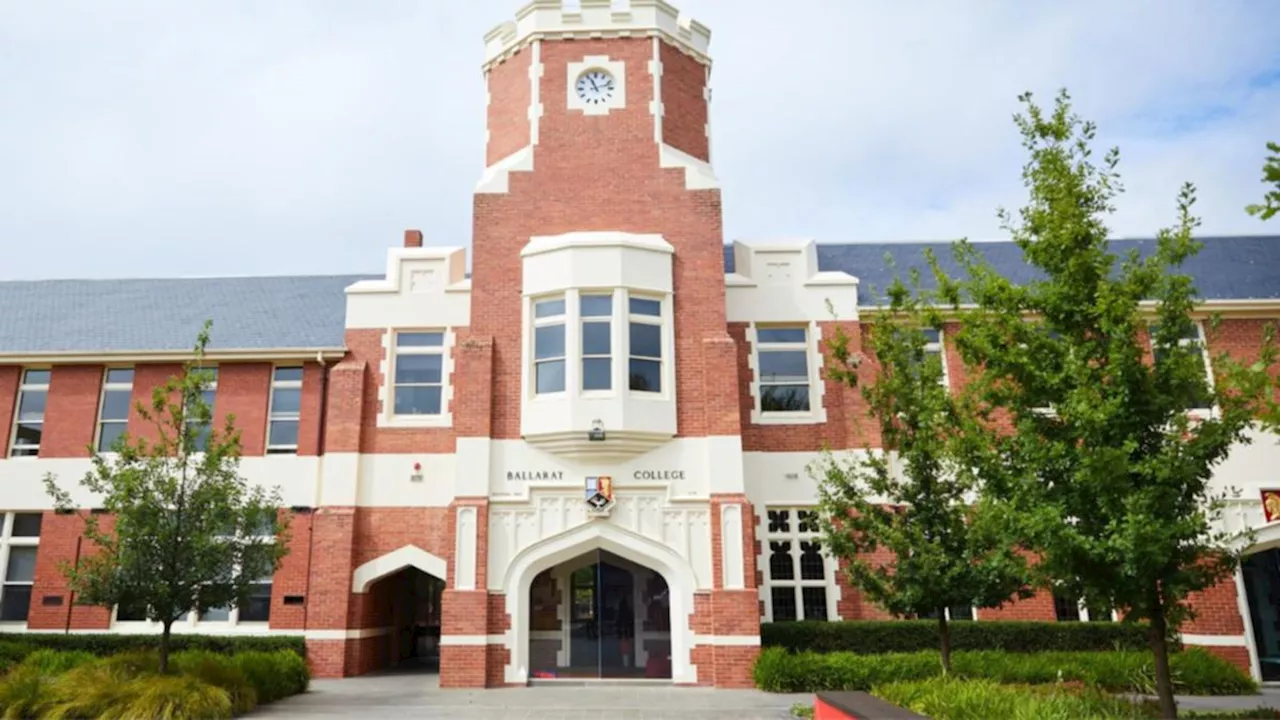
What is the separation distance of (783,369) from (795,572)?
436cm

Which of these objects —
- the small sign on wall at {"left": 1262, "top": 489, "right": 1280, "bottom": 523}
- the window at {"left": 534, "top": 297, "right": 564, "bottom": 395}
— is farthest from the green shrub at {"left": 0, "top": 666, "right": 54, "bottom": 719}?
the small sign on wall at {"left": 1262, "top": 489, "right": 1280, "bottom": 523}

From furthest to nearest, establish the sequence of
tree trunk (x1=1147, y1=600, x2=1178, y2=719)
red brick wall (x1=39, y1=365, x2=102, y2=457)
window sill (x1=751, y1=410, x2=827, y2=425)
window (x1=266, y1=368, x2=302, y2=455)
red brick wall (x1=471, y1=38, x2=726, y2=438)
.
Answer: red brick wall (x1=39, y1=365, x2=102, y2=457)
window (x1=266, y1=368, x2=302, y2=455)
window sill (x1=751, y1=410, x2=827, y2=425)
red brick wall (x1=471, y1=38, x2=726, y2=438)
tree trunk (x1=1147, y1=600, x2=1178, y2=719)

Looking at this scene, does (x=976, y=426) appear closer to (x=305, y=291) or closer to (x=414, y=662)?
(x=414, y=662)

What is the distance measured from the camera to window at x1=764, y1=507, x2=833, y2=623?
18406 millimetres

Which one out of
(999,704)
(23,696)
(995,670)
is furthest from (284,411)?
(999,704)

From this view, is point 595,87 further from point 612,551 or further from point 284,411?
point 284,411

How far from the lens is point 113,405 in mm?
20984

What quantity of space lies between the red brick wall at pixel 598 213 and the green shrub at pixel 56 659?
8.62 meters

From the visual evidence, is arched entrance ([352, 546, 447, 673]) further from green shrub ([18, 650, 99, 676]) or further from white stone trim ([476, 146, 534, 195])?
white stone trim ([476, 146, 534, 195])

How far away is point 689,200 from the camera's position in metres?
18.9

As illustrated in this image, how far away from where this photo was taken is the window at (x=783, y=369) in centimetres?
1955

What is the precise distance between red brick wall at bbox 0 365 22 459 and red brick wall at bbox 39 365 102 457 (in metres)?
0.82

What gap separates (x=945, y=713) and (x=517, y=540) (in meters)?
8.84

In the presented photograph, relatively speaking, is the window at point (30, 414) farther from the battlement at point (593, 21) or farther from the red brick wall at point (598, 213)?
the battlement at point (593, 21)
